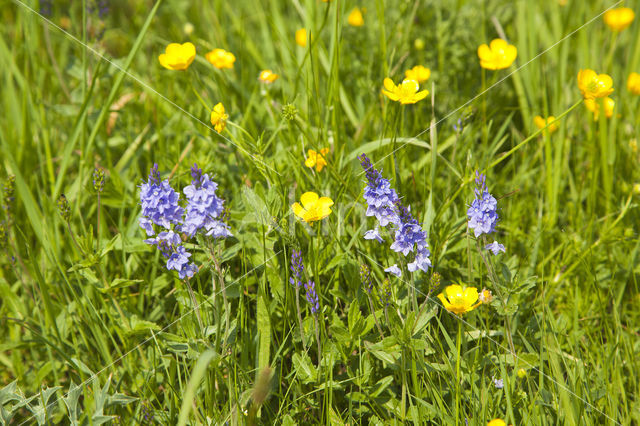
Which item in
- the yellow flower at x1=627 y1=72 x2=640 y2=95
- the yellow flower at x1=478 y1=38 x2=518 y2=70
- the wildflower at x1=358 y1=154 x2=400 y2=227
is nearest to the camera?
the wildflower at x1=358 y1=154 x2=400 y2=227

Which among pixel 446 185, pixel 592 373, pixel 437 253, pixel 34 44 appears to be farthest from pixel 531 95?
pixel 34 44

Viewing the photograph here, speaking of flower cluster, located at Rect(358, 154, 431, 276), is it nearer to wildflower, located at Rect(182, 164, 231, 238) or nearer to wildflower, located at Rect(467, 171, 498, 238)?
wildflower, located at Rect(467, 171, 498, 238)

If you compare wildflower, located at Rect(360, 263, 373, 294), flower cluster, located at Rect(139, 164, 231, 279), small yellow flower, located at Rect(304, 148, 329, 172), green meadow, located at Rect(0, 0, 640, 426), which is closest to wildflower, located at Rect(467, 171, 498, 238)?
green meadow, located at Rect(0, 0, 640, 426)

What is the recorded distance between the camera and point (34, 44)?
9.82 ft

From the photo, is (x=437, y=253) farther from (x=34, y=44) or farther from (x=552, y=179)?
(x=34, y=44)

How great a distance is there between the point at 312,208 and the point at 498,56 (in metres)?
1.24

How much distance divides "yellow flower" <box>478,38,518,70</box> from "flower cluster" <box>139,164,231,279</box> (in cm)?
146

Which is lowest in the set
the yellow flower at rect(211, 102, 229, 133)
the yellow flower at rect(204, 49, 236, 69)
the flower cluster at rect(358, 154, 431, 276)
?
the flower cluster at rect(358, 154, 431, 276)

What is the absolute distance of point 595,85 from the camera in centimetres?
200

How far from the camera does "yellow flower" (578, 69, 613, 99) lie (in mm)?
1987

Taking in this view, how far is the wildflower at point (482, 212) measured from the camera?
1596mm

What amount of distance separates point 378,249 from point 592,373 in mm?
823

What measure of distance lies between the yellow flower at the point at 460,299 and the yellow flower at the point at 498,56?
3.70ft

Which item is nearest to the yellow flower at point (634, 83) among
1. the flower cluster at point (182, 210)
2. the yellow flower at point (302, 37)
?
the yellow flower at point (302, 37)
